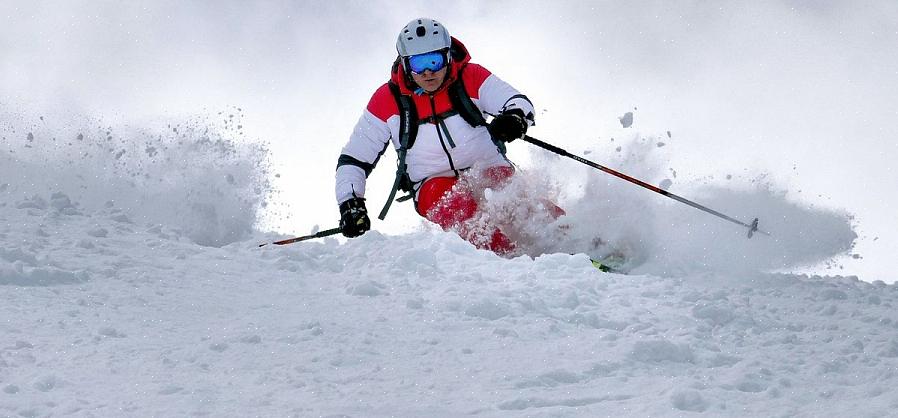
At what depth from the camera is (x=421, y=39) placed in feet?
23.4

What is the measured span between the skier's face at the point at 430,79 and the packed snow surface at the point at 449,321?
1.13 meters

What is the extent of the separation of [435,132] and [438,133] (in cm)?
3

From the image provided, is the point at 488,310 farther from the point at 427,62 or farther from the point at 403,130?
→ the point at 403,130

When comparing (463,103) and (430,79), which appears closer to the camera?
(430,79)

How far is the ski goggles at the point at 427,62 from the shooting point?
7.16m

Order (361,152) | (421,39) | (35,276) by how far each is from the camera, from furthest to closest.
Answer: (361,152)
(421,39)
(35,276)

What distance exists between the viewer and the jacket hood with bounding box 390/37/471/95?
7.43m

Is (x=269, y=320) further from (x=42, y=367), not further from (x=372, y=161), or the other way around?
(x=372, y=161)

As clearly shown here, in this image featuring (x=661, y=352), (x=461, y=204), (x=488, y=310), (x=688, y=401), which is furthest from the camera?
(x=461, y=204)

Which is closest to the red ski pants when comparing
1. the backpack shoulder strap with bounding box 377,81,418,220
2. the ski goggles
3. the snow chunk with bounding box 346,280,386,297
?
the backpack shoulder strap with bounding box 377,81,418,220

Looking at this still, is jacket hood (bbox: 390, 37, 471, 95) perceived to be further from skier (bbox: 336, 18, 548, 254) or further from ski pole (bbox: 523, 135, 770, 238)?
ski pole (bbox: 523, 135, 770, 238)

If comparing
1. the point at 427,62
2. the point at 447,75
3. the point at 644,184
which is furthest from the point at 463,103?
the point at 644,184

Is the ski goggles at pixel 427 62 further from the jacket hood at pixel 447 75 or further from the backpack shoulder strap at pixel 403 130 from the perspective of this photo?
the backpack shoulder strap at pixel 403 130

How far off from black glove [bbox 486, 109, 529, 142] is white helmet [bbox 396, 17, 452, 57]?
0.80m
